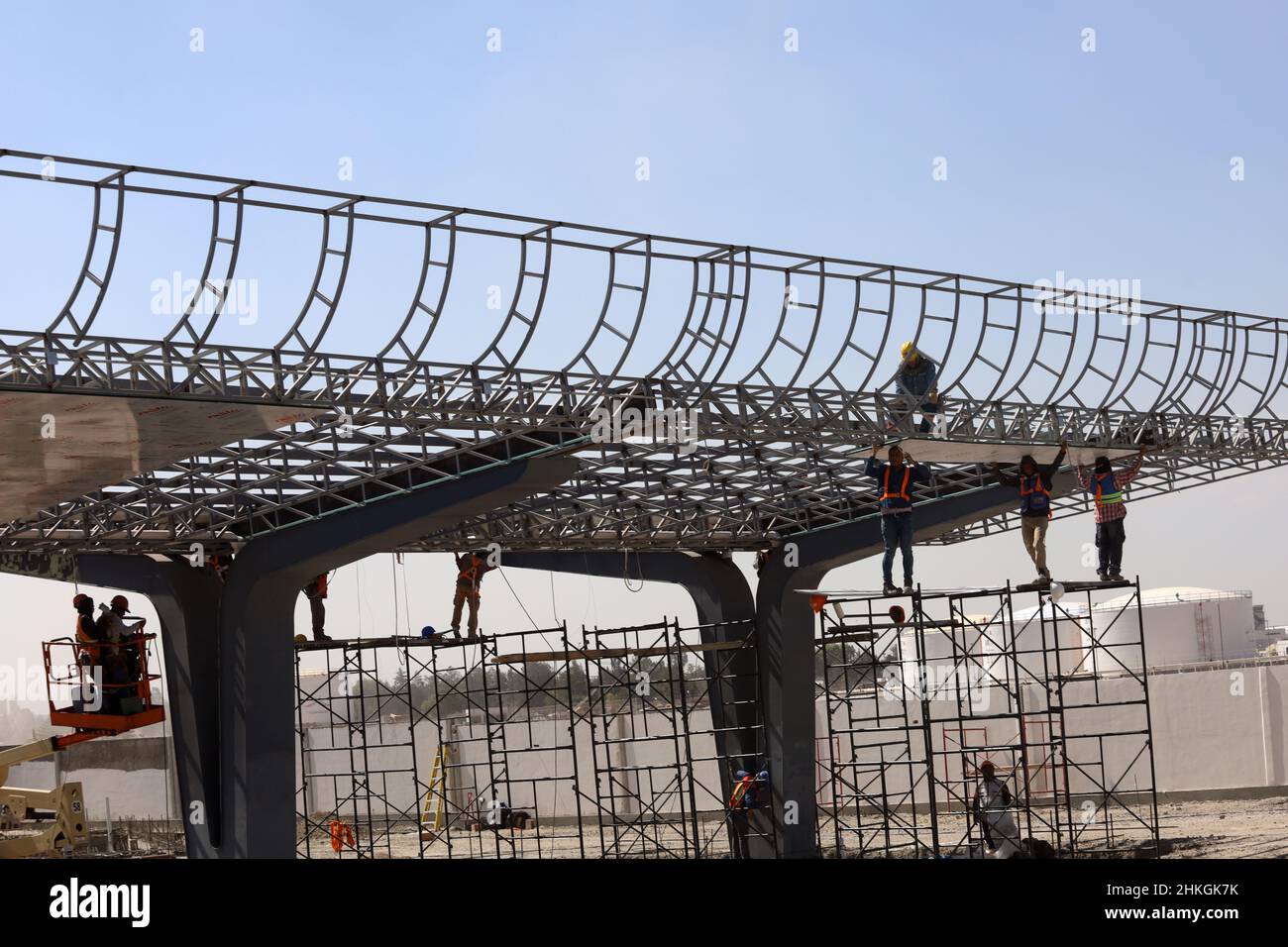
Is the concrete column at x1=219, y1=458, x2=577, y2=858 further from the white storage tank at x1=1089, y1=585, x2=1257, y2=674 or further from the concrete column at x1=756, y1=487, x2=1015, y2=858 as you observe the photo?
the white storage tank at x1=1089, y1=585, x2=1257, y2=674

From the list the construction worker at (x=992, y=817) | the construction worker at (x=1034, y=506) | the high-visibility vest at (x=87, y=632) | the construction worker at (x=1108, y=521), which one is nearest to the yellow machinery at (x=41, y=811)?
the high-visibility vest at (x=87, y=632)

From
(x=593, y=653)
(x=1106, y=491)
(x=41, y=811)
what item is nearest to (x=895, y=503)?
(x=1106, y=491)

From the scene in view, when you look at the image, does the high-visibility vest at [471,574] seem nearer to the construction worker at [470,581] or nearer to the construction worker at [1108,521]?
the construction worker at [470,581]

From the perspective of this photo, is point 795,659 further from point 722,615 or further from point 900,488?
point 900,488

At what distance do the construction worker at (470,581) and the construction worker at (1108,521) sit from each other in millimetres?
11604

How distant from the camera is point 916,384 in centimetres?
2178

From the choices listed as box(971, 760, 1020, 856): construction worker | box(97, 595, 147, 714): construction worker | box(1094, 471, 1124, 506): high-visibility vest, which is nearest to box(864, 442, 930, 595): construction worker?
box(971, 760, 1020, 856): construction worker

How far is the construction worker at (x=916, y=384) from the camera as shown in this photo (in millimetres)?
21406

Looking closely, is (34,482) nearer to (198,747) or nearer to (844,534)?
(198,747)

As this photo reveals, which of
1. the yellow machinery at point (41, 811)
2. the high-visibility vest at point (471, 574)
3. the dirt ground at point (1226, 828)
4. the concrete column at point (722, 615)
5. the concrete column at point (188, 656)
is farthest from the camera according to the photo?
the concrete column at point (722, 615)

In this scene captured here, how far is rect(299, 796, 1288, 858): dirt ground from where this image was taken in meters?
28.8
